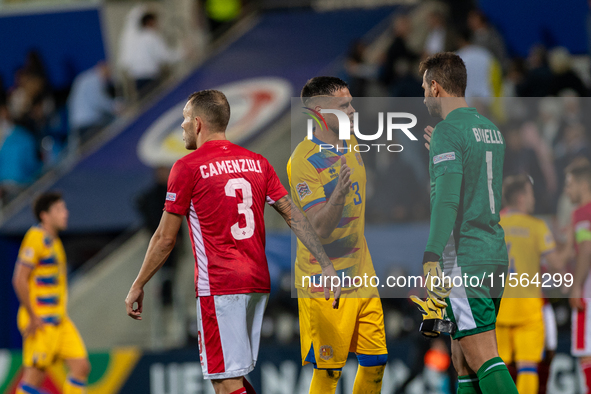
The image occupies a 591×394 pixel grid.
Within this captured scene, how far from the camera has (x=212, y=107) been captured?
5559 millimetres

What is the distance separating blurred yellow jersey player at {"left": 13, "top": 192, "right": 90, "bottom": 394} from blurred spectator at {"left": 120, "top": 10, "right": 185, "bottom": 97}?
650 cm

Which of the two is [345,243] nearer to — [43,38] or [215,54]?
[215,54]

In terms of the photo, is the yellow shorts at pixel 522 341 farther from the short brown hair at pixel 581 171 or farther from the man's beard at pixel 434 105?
the man's beard at pixel 434 105

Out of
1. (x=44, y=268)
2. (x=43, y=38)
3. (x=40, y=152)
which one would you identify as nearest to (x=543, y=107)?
(x=44, y=268)

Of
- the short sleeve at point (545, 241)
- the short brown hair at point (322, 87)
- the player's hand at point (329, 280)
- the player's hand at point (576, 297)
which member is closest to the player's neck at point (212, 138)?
the short brown hair at point (322, 87)

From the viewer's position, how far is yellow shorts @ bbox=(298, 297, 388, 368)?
5.68 metres

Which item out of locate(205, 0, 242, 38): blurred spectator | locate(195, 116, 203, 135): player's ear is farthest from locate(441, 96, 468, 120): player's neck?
locate(205, 0, 242, 38): blurred spectator

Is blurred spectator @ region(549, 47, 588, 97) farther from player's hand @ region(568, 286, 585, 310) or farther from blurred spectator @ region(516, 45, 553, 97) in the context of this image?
player's hand @ region(568, 286, 585, 310)

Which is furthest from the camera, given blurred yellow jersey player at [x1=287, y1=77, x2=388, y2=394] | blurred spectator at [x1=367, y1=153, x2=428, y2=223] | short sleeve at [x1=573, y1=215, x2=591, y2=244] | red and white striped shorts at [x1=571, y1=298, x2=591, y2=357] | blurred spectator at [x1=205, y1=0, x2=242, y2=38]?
blurred spectator at [x1=205, y1=0, x2=242, y2=38]

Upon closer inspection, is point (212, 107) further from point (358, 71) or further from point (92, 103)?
point (92, 103)

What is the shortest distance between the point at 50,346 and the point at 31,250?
109cm

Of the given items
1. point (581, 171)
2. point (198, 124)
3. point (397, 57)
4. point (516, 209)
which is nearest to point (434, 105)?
point (198, 124)

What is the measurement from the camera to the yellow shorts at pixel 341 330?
5684 mm

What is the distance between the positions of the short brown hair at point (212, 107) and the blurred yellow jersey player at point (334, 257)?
0.67m
